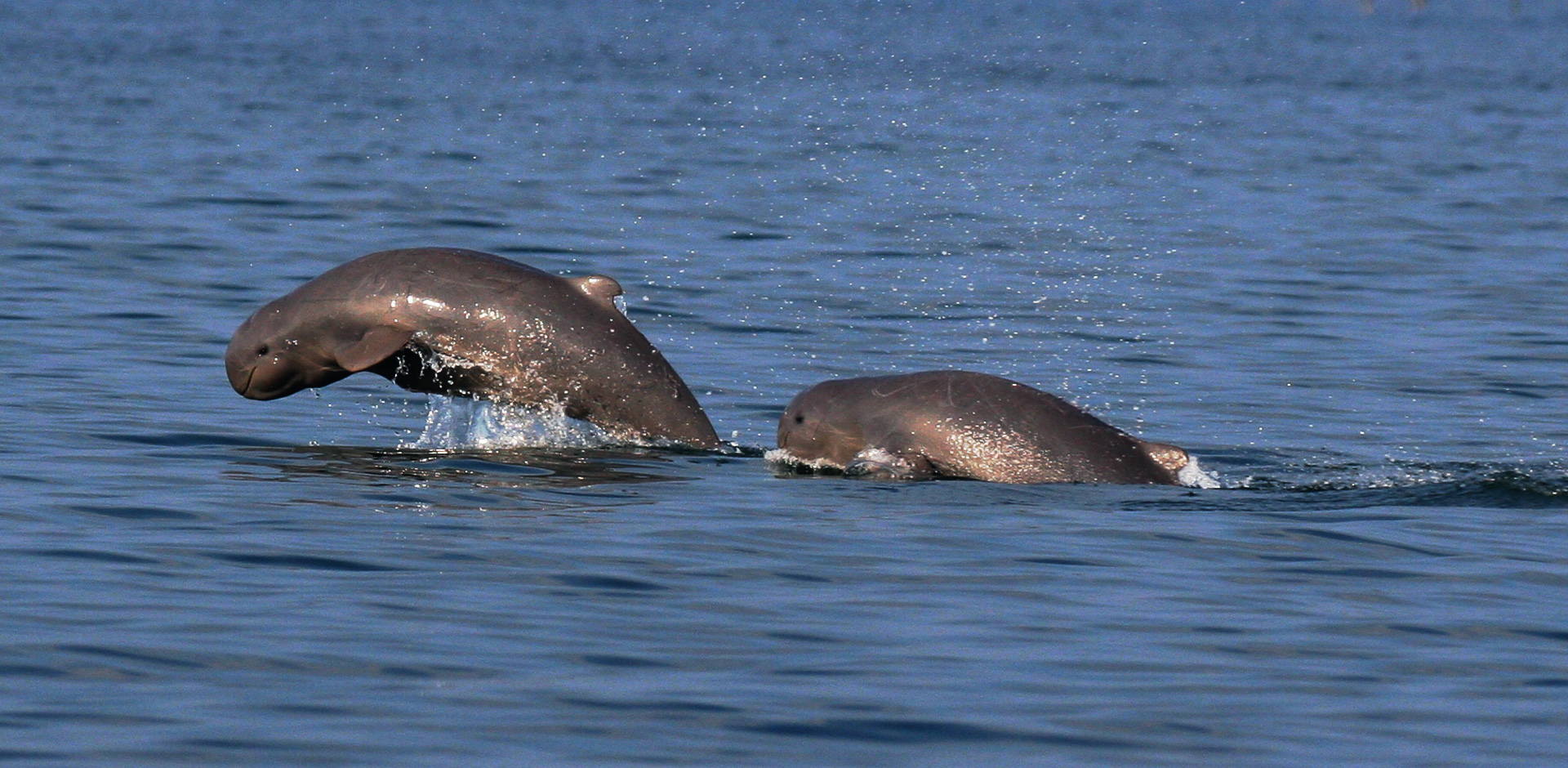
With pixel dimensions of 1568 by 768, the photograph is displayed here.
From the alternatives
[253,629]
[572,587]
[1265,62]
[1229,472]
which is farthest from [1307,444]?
[1265,62]

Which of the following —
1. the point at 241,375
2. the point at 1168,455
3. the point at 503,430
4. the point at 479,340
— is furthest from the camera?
the point at 503,430

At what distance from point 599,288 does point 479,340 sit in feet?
2.70

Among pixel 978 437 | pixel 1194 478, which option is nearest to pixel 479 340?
pixel 978 437

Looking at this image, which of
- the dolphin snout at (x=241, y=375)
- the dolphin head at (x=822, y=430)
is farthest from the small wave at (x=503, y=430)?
the dolphin head at (x=822, y=430)

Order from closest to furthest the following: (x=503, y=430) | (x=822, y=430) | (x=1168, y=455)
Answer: (x=1168, y=455), (x=822, y=430), (x=503, y=430)

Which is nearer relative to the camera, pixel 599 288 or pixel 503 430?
pixel 599 288

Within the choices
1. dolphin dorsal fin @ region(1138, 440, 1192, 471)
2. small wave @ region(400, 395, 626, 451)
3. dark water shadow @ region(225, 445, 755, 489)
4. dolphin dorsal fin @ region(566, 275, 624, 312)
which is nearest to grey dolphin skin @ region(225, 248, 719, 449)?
dolphin dorsal fin @ region(566, 275, 624, 312)

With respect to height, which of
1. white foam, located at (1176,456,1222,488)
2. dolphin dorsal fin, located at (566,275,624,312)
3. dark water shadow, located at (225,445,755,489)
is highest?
dolphin dorsal fin, located at (566,275,624,312)

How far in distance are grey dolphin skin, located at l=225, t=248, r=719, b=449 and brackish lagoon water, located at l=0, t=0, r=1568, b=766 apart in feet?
1.36

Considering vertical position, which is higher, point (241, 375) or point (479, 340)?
point (479, 340)

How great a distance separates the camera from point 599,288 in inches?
606

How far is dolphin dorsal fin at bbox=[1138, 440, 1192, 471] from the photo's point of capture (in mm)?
14133

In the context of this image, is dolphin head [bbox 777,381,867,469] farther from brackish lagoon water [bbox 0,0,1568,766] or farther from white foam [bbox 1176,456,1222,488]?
white foam [bbox 1176,456,1222,488]

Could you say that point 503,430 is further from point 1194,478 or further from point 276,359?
point 1194,478
